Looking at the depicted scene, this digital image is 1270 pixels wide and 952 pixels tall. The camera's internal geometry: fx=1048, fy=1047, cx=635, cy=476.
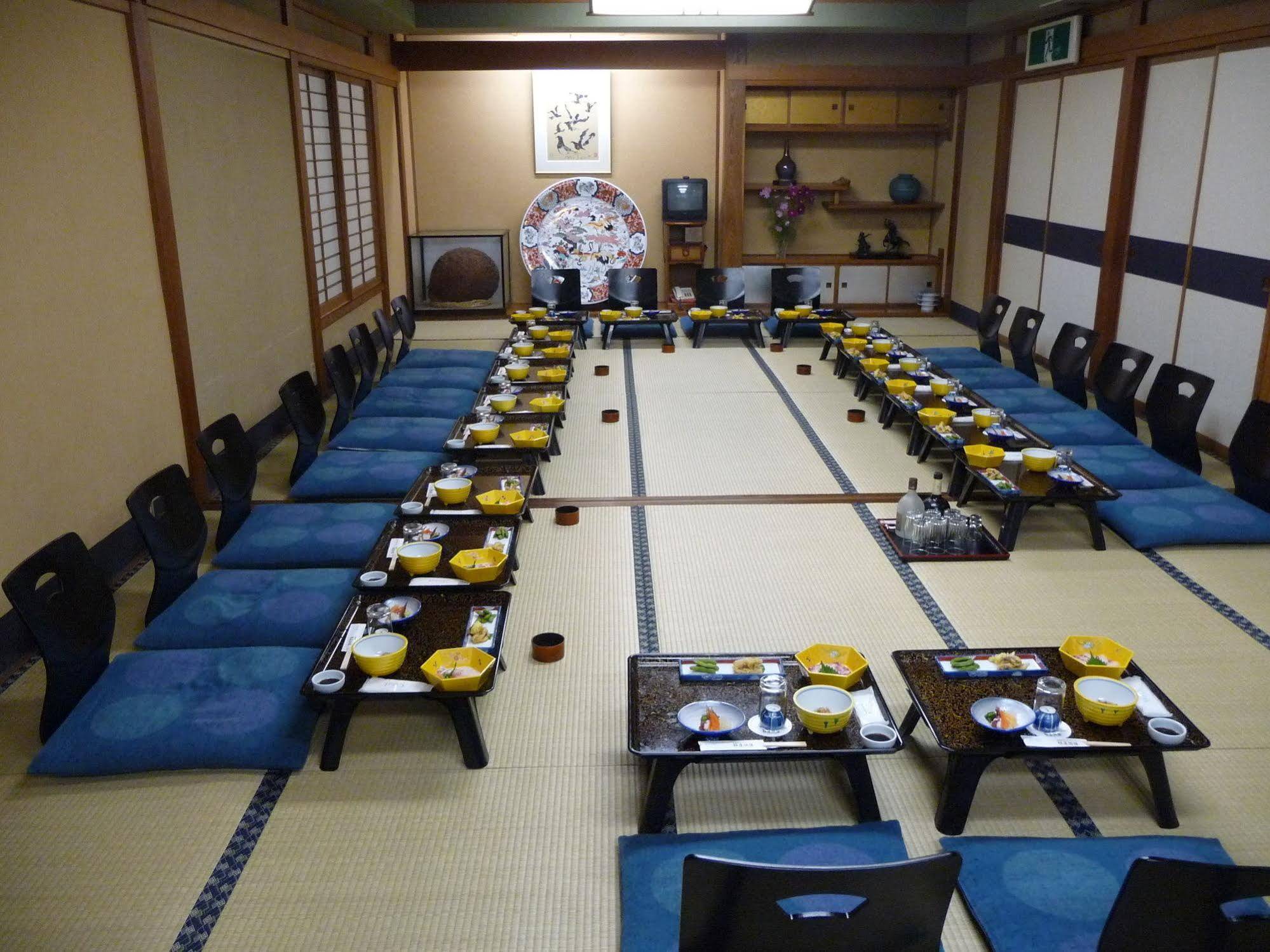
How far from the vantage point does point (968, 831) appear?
263 centimetres

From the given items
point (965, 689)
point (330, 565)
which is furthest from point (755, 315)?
point (965, 689)

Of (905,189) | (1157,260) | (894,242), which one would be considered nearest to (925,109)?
(905,189)

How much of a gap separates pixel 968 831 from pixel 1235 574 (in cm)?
215

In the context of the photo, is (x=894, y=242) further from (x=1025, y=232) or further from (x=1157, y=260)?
(x=1157, y=260)

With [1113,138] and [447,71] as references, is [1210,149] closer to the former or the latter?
[1113,138]

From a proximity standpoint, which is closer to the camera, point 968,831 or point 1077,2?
point 968,831

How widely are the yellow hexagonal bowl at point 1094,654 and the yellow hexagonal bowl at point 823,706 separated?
Answer: 69 cm

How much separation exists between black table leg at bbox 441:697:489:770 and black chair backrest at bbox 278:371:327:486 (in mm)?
2296

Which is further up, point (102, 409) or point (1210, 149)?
point (1210, 149)

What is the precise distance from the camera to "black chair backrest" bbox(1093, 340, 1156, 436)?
5.56 metres

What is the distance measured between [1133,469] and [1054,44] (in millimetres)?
4007

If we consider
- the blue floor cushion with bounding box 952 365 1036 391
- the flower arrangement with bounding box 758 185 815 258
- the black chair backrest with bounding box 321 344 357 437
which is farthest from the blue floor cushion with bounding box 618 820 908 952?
the flower arrangement with bounding box 758 185 815 258

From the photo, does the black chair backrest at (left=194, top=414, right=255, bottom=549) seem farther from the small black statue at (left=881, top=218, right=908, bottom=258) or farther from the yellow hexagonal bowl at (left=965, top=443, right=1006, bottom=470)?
the small black statue at (left=881, top=218, right=908, bottom=258)

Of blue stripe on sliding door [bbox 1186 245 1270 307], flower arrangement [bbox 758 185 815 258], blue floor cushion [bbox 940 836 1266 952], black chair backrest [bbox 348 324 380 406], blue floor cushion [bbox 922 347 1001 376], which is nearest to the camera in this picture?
blue floor cushion [bbox 940 836 1266 952]
